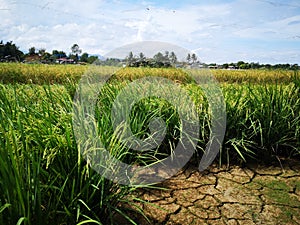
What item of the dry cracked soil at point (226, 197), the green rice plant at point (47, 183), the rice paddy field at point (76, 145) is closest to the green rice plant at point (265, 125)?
the rice paddy field at point (76, 145)

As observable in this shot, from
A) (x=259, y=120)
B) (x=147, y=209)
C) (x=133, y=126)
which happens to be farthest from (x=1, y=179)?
(x=259, y=120)

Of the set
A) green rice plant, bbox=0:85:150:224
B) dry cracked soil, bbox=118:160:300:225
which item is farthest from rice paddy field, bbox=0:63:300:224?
dry cracked soil, bbox=118:160:300:225

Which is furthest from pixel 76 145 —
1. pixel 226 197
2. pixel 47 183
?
pixel 226 197

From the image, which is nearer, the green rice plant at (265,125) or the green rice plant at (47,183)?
the green rice plant at (47,183)

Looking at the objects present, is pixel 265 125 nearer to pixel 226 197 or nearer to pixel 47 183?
pixel 226 197

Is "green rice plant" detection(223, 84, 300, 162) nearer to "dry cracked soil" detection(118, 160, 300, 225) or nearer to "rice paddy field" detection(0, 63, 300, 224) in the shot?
"rice paddy field" detection(0, 63, 300, 224)

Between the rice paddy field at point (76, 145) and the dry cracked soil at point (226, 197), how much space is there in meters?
0.16

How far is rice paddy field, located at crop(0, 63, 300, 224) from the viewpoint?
40.2 inches

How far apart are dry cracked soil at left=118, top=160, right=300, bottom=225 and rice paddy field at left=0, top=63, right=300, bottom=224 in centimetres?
16

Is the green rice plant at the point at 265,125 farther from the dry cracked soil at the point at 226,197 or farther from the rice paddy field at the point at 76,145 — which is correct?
the dry cracked soil at the point at 226,197

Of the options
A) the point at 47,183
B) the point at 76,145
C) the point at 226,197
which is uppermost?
the point at 76,145

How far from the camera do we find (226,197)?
173 cm

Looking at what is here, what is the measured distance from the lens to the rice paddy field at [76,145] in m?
1.02

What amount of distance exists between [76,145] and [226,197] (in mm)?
1053
